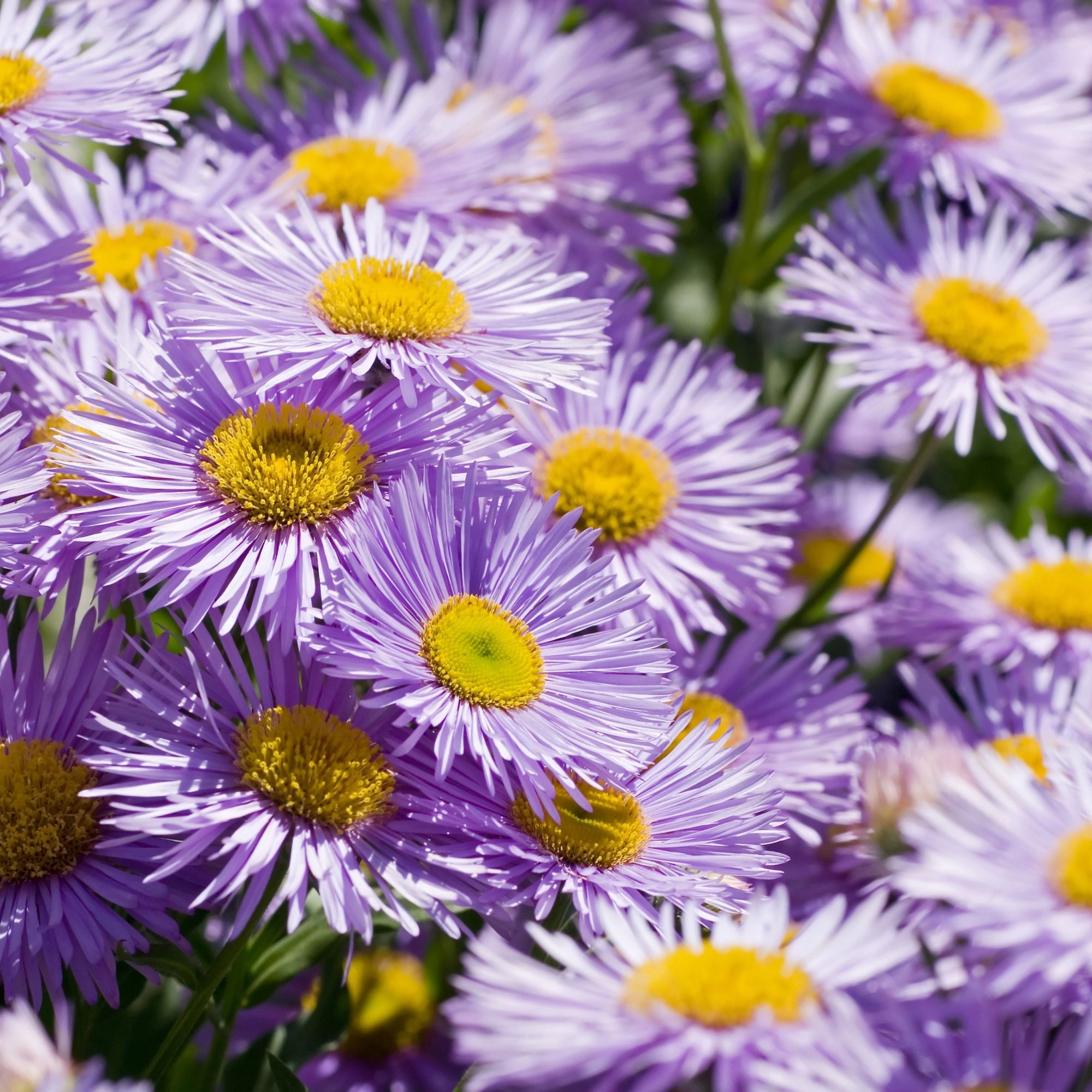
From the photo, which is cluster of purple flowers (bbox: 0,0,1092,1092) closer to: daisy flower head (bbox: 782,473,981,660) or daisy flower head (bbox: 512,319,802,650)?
daisy flower head (bbox: 512,319,802,650)

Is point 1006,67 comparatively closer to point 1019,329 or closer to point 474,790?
point 1019,329

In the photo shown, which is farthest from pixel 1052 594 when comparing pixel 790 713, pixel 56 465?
pixel 56 465

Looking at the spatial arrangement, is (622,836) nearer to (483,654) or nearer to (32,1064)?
(483,654)

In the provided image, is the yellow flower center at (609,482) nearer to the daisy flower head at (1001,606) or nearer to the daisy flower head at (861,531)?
the daisy flower head at (1001,606)

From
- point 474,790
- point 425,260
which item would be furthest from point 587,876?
point 425,260

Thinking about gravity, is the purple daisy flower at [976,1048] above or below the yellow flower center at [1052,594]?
below

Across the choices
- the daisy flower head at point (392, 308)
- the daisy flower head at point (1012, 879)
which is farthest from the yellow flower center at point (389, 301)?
the daisy flower head at point (1012, 879)

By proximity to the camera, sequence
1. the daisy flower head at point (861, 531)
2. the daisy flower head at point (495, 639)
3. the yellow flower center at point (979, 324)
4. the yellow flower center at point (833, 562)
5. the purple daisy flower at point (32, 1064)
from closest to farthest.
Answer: the purple daisy flower at point (32, 1064), the daisy flower head at point (495, 639), the yellow flower center at point (979, 324), the daisy flower head at point (861, 531), the yellow flower center at point (833, 562)
